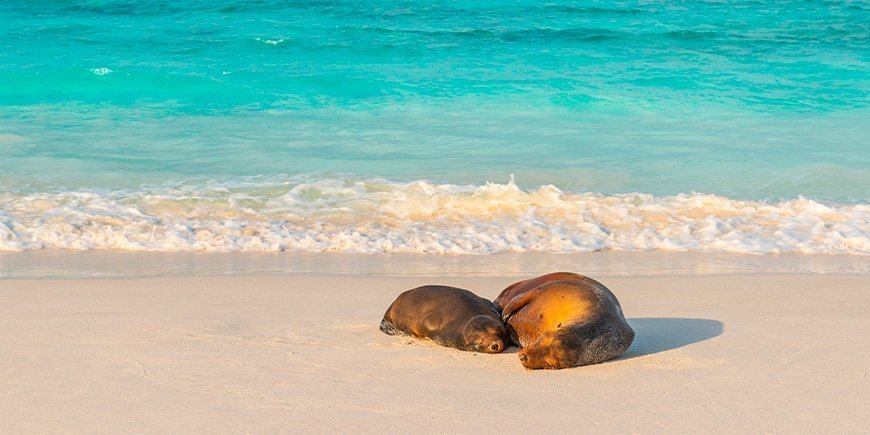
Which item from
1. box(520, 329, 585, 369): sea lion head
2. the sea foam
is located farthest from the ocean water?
box(520, 329, 585, 369): sea lion head

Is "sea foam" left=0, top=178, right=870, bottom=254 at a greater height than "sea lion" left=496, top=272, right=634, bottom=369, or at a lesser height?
lesser

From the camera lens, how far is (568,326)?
3.98 metres

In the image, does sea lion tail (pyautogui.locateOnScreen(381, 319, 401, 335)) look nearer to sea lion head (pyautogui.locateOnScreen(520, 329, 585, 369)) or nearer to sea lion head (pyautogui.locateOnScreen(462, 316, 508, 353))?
sea lion head (pyautogui.locateOnScreen(462, 316, 508, 353))

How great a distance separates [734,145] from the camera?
10.8 metres

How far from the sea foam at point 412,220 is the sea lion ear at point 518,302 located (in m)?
2.33

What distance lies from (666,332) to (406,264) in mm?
2184

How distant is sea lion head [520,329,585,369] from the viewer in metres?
3.90

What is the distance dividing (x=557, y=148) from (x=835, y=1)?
12084 millimetres

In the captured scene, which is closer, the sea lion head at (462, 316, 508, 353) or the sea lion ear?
the sea lion head at (462, 316, 508, 353)

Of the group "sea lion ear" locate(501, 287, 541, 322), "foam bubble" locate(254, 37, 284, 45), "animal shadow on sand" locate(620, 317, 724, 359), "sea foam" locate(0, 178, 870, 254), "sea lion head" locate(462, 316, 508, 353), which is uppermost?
"sea lion ear" locate(501, 287, 541, 322)

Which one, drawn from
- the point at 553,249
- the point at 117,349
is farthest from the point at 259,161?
the point at 117,349

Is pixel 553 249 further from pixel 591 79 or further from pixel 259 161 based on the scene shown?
pixel 591 79

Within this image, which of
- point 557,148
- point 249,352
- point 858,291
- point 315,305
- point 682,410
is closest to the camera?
point 682,410

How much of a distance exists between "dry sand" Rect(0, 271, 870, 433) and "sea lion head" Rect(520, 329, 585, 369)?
4 cm
